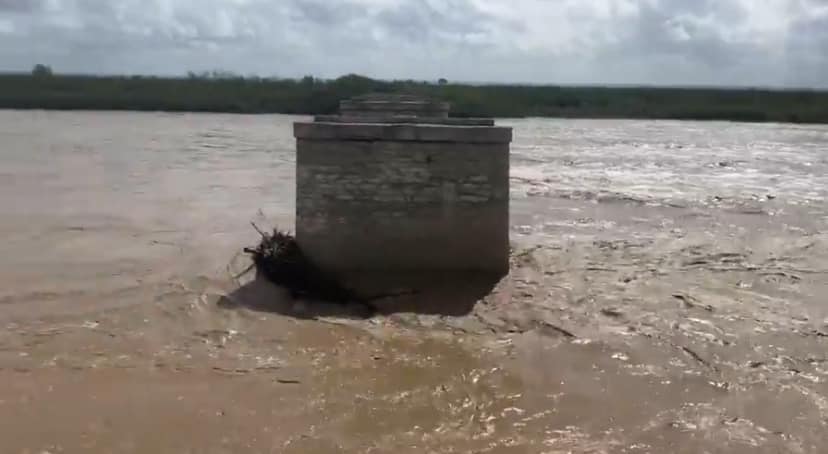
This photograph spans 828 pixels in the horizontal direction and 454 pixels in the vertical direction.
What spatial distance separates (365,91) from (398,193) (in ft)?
171

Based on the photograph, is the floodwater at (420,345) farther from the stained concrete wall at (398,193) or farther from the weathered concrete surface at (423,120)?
the weathered concrete surface at (423,120)

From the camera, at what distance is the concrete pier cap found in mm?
8961

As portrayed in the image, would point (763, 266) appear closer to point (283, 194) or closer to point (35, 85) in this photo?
point (283, 194)

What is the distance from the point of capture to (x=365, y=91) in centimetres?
6041

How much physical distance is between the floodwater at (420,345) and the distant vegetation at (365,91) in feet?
141

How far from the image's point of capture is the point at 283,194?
17453 mm

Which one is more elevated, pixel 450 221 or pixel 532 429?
pixel 450 221

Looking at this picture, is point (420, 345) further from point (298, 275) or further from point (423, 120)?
point (423, 120)

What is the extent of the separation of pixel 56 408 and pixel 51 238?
21.7 feet

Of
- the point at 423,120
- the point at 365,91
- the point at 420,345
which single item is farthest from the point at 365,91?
the point at 420,345

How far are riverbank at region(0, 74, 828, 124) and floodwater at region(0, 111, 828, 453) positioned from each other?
137 feet

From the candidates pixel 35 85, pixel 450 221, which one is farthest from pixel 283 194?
pixel 35 85

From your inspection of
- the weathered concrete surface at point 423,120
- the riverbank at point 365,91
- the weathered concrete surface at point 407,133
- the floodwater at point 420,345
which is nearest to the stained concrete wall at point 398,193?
the weathered concrete surface at point 407,133

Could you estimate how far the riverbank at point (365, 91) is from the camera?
202 feet
